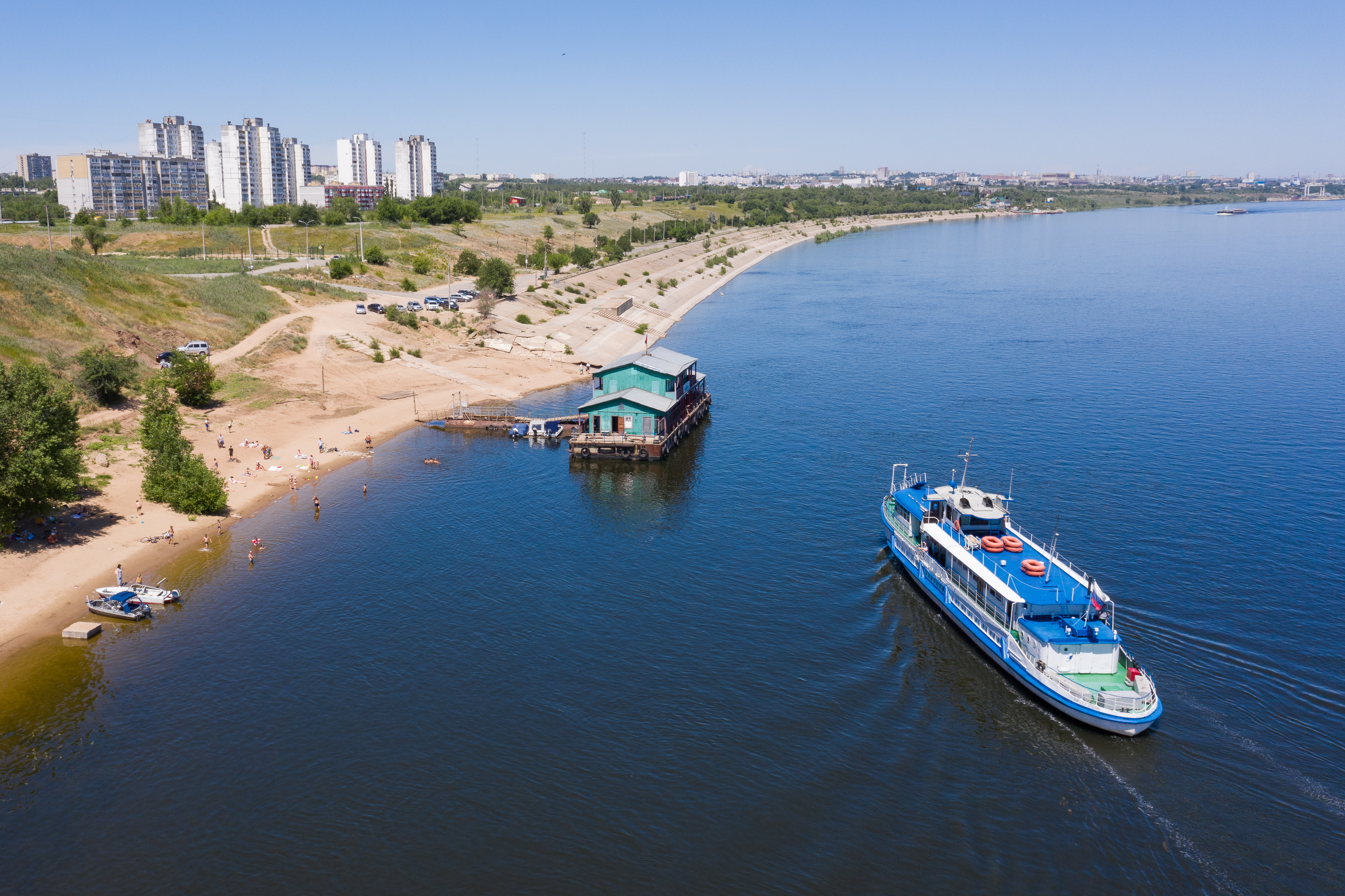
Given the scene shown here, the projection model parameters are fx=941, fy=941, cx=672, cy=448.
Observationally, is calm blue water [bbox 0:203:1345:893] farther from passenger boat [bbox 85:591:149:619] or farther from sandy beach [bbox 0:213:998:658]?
sandy beach [bbox 0:213:998:658]

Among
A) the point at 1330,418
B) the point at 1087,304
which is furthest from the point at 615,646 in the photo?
the point at 1087,304

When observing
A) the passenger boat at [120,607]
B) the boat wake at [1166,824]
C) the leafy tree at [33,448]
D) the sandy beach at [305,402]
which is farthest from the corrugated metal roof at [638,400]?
the boat wake at [1166,824]

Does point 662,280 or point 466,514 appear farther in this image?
point 662,280

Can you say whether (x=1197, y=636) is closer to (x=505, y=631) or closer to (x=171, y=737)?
(x=505, y=631)

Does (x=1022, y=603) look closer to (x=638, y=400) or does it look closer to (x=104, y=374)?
(x=638, y=400)

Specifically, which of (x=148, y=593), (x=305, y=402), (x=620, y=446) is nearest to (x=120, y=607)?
(x=148, y=593)

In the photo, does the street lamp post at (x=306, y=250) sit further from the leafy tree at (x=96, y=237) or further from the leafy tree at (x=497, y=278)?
the leafy tree at (x=497, y=278)
